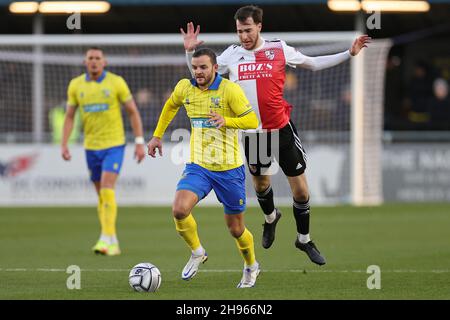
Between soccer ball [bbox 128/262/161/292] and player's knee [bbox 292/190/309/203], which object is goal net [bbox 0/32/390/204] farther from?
soccer ball [bbox 128/262/161/292]

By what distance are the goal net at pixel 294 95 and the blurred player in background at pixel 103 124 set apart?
6.83m

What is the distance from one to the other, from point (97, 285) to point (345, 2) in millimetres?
14130

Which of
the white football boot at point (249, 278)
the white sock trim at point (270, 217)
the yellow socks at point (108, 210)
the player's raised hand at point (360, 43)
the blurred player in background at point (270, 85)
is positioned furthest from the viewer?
the yellow socks at point (108, 210)

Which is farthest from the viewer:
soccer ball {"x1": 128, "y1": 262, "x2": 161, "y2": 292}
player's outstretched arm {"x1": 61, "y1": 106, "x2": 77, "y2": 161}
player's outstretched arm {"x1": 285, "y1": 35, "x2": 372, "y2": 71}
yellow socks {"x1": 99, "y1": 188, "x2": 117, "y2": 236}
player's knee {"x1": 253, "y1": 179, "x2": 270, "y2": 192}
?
player's outstretched arm {"x1": 61, "y1": 106, "x2": 77, "y2": 161}

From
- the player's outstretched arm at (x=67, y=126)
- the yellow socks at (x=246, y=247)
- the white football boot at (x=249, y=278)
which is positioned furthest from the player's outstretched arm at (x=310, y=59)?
the player's outstretched arm at (x=67, y=126)

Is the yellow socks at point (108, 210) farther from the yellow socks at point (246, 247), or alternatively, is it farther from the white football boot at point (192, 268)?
the yellow socks at point (246, 247)

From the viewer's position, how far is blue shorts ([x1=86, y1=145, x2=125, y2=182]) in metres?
12.8

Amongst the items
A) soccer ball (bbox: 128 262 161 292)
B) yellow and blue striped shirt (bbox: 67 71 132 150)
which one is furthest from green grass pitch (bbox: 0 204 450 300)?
yellow and blue striped shirt (bbox: 67 71 132 150)

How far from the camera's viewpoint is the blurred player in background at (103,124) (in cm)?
1284

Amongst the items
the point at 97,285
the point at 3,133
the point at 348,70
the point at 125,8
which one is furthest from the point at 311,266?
the point at 125,8

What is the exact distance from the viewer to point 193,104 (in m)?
9.34

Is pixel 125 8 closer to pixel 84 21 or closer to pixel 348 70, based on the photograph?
pixel 84 21

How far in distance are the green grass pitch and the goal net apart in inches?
33.6

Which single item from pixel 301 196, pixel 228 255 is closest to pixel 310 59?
pixel 301 196
